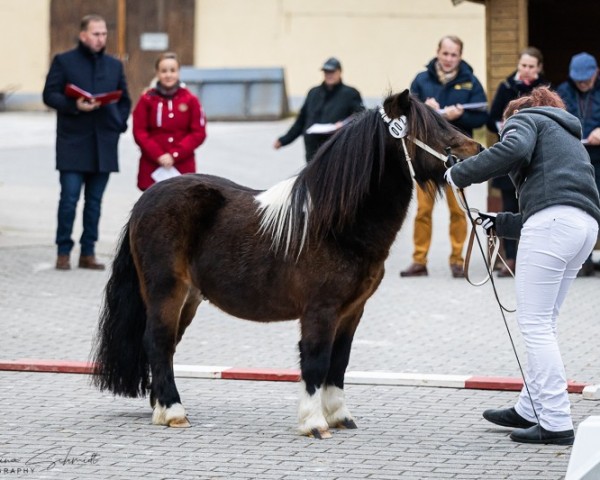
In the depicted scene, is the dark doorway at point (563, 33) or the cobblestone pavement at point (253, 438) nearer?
the cobblestone pavement at point (253, 438)

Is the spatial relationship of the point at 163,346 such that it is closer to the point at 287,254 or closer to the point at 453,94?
the point at 287,254

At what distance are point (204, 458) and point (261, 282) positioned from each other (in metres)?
1.08

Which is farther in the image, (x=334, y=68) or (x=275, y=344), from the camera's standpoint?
(x=334, y=68)

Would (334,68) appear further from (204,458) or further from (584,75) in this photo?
(204,458)

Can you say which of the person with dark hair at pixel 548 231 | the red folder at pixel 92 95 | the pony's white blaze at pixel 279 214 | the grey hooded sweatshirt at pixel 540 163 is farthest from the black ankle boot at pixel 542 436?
the red folder at pixel 92 95

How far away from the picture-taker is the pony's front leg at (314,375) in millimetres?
6828

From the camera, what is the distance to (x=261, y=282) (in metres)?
7.06

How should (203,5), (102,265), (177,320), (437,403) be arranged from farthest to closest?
(203,5)
(102,265)
(437,403)
(177,320)

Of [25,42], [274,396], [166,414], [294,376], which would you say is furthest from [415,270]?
[25,42]

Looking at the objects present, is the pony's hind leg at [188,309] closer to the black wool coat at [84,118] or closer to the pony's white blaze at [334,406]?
the pony's white blaze at [334,406]

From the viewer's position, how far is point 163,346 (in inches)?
282

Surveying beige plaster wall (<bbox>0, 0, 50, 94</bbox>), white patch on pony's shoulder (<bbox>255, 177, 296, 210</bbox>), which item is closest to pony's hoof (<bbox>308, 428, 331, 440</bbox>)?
white patch on pony's shoulder (<bbox>255, 177, 296, 210</bbox>)

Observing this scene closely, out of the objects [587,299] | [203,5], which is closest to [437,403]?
[587,299]

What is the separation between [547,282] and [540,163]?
0.59m
